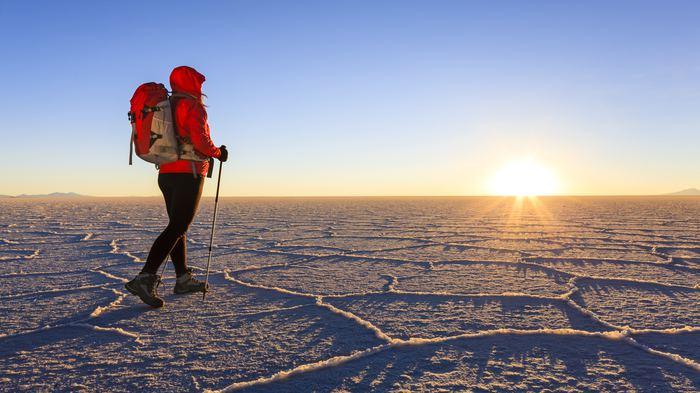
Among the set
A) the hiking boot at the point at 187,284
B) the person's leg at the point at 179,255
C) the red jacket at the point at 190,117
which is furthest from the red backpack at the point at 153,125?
the hiking boot at the point at 187,284

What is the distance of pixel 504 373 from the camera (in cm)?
169

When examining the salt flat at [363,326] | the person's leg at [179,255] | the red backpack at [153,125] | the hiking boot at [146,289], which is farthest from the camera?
the person's leg at [179,255]

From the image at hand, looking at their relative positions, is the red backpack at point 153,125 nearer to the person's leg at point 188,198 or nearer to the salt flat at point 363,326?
the person's leg at point 188,198

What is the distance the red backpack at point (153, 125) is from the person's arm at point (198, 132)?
10 centimetres

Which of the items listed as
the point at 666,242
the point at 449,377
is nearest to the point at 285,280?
the point at 449,377

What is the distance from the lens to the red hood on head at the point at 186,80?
2574 mm

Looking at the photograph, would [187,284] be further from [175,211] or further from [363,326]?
[363,326]

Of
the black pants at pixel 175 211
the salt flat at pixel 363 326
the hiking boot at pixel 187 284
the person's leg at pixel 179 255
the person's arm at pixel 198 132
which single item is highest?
the person's arm at pixel 198 132

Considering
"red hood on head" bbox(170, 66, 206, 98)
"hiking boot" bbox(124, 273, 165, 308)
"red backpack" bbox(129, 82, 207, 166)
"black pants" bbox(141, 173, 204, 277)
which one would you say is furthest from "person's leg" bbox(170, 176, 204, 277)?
"red hood on head" bbox(170, 66, 206, 98)

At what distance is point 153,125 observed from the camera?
2414 millimetres

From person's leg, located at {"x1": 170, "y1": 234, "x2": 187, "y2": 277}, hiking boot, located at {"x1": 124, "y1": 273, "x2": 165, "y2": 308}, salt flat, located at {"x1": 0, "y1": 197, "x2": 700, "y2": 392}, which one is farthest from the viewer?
person's leg, located at {"x1": 170, "y1": 234, "x2": 187, "y2": 277}

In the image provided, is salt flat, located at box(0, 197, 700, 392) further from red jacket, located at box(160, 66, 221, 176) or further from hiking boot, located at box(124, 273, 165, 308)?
red jacket, located at box(160, 66, 221, 176)

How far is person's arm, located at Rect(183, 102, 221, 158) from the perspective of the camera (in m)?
2.46

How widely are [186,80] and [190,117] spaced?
0.24 m
